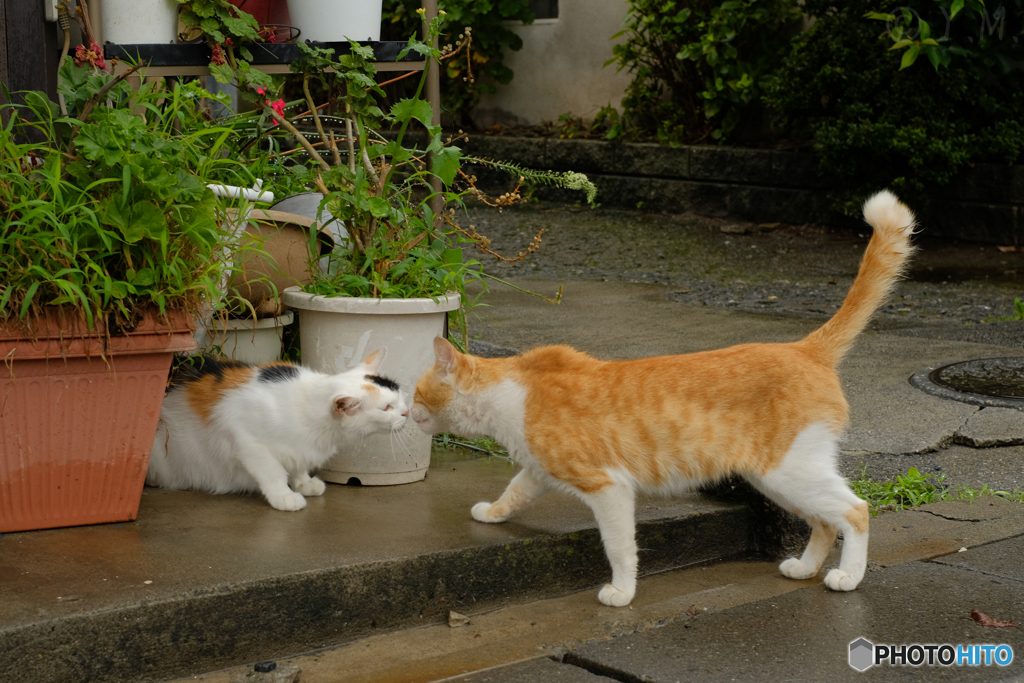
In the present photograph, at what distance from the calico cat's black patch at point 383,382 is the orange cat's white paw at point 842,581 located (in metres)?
1.34

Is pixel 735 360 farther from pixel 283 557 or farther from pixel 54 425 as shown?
pixel 54 425

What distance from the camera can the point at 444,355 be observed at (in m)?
2.80

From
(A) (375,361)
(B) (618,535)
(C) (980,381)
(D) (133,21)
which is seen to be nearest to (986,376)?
(C) (980,381)

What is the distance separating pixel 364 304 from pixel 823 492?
142 centimetres

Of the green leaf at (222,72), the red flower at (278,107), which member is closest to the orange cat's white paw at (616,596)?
the red flower at (278,107)

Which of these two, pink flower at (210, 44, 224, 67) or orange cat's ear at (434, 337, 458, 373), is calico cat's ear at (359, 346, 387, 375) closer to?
orange cat's ear at (434, 337, 458, 373)

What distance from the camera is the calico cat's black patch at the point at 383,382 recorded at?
2969 mm

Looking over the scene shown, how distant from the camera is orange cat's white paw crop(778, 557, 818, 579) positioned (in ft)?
9.34

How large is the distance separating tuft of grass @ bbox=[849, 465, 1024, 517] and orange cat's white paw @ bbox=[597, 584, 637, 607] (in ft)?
3.74

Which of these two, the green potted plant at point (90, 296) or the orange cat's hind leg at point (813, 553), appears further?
the orange cat's hind leg at point (813, 553)

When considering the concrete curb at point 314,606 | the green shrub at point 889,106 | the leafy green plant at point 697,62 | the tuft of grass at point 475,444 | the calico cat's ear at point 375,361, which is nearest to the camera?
the concrete curb at point 314,606

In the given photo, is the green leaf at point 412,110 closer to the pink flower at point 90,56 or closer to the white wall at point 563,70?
the pink flower at point 90,56

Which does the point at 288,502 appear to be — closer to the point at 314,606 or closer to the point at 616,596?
the point at 314,606

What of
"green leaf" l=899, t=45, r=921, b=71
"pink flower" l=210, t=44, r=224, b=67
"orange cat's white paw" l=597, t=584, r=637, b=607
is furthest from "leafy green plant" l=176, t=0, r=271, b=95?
"green leaf" l=899, t=45, r=921, b=71
